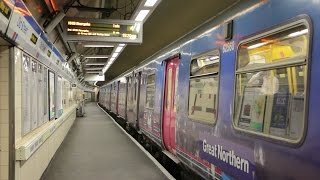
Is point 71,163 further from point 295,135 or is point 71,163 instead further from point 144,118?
point 295,135

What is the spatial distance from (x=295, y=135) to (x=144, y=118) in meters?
7.95

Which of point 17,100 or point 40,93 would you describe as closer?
point 17,100

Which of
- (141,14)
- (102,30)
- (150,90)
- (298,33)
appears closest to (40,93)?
(141,14)

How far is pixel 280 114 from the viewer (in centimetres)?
312

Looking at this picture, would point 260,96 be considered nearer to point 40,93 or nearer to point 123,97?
point 40,93

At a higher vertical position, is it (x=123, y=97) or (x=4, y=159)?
(x=123, y=97)

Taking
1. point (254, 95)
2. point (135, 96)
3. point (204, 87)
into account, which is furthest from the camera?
point (135, 96)

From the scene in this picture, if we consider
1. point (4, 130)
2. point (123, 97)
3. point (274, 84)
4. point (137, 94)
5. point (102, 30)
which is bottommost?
point (123, 97)

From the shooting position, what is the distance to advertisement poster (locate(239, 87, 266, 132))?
3.42m

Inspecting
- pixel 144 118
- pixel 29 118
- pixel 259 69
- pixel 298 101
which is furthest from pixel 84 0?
pixel 298 101

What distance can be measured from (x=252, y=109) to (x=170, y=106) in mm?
3994

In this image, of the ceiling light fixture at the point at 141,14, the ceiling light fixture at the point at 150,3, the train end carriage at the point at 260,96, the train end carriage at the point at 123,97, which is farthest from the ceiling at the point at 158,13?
the train end carriage at the point at 260,96

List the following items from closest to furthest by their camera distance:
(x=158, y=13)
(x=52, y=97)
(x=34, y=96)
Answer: (x=34, y=96) < (x=52, y=97) < (x=158, y=13)

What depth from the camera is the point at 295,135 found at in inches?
113
